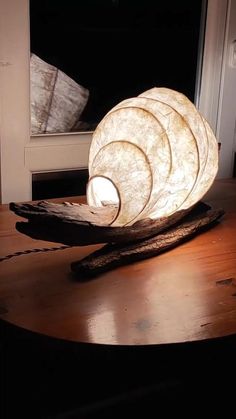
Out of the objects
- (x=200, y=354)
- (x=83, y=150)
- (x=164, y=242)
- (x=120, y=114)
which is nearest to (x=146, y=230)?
(x=164, y=242)

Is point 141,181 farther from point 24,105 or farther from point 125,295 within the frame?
point 24,105

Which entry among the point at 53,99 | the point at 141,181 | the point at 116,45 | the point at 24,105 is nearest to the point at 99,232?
the point at 141,181

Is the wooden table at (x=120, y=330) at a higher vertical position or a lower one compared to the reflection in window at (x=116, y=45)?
lower

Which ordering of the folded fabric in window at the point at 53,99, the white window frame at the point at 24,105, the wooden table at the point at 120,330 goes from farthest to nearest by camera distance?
the folded fabric in window at the point at 53,99 < the white window frame at the point at 24,105 < the wooden table at the point at 120,330

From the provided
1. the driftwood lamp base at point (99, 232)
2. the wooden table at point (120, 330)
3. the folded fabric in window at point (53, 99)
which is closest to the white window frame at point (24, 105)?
the folded fabric in window at point (53, 99)

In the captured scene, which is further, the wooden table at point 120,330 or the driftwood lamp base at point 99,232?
the driftwood lamp base at point 99,232

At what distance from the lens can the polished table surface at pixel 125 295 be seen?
3.46 ft

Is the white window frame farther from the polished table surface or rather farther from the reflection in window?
the polished table surface

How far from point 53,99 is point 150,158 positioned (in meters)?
0.80

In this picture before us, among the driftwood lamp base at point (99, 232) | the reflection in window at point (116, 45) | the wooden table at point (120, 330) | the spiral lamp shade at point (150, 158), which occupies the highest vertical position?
the reflection in window at point (116, 45)

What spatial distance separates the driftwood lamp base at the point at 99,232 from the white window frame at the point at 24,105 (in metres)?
0.67

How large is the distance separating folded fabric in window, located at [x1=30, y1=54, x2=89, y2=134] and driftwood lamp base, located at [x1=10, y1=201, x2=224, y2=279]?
0.74 metres

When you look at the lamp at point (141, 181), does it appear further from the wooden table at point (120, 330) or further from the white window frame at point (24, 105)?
the white window frame at point (24, 105)

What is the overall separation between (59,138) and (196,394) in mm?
959
